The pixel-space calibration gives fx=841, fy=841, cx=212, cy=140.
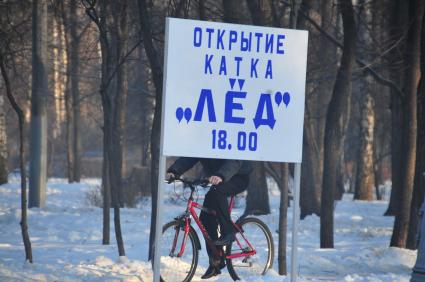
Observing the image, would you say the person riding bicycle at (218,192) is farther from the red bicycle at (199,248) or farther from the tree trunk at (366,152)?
the tree trunk at (366,152)

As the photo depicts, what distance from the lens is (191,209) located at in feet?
28.1

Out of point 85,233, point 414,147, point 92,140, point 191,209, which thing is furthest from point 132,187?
point 92,140

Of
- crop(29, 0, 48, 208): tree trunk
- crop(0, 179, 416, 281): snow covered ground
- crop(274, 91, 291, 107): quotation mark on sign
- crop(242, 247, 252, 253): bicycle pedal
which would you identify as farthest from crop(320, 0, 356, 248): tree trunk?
crop(29, 0, 48, 208): tree trunk

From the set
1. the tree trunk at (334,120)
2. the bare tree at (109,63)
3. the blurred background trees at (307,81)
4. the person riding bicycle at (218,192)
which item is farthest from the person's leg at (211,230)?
the tree trunk at (334,120)

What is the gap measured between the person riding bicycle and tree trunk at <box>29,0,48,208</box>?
1193 cm

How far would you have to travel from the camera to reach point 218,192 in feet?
28.3

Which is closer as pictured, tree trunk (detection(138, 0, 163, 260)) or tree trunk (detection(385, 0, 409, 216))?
tree trunk (detection(138, 0, 163, 260))

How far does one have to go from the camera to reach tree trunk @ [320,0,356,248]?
12.9 metres

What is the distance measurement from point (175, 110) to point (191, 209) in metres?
1.58

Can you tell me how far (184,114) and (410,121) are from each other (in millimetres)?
6774

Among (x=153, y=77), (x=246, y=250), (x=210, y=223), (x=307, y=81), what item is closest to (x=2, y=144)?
(x=307, y=81)

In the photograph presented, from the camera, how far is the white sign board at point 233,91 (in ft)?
24.1

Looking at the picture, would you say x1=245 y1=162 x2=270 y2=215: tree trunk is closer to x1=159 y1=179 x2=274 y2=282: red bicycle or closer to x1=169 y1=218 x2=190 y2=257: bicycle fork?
x1=159 y1=179 x2=274 y2=282: red bicycle

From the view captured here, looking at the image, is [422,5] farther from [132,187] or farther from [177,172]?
[132,187]
